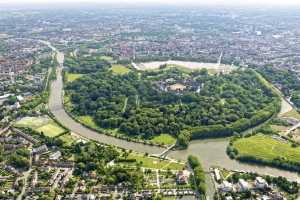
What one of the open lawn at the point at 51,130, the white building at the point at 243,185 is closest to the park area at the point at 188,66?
the open lawn at the point at 51,130

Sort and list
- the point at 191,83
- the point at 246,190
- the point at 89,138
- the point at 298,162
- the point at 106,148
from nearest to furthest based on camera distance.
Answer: the point at 246,190, the point at 298,162, the point at 106,148, the point at 89,138, the point at 191,83

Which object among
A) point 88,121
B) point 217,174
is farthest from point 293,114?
point 88,121

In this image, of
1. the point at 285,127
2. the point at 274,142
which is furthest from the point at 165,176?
the point at 285,127

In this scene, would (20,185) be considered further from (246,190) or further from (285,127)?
(285,127)

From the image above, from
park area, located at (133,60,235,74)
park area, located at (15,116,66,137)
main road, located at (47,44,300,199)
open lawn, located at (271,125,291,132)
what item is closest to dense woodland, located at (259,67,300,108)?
park area, located at (133,60,235,74)

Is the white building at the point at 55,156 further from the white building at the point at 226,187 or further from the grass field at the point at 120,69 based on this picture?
the grass field at the point at 120,69
